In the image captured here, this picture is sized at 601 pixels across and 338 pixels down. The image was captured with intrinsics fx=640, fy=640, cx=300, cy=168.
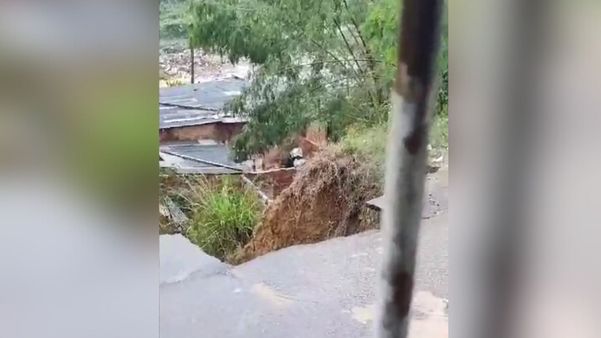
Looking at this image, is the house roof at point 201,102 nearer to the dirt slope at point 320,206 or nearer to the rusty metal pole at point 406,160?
the dirt slope at point 320,206

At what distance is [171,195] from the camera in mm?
1212

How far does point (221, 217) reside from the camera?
124 centimetres

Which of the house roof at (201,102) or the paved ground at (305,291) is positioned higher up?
the house roof at (201,102)

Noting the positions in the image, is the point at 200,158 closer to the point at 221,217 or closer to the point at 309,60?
the point at 221,217

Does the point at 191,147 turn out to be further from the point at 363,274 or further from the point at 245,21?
the point at 363,274

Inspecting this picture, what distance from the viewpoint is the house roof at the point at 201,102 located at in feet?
3.97

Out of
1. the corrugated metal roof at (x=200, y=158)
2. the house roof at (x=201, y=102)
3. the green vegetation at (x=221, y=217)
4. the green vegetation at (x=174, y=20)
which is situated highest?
the green vegetation at (x=174, y=20)

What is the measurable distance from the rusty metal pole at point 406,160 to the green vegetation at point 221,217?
0.28 meters

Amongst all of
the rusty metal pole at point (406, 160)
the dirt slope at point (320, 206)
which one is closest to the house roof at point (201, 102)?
the dirt slope at point (320, 206)
